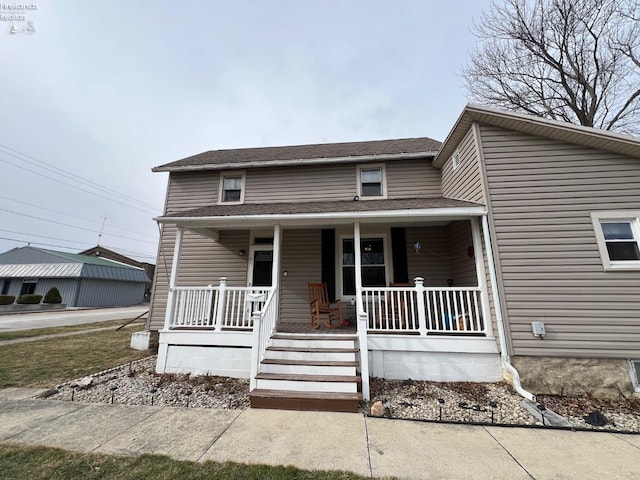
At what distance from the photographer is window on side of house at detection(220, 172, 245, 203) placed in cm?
782

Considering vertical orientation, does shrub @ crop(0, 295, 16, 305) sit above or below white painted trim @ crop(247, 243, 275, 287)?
below

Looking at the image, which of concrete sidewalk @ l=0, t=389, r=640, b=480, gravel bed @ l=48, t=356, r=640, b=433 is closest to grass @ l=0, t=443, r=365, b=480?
concrete sidewalk @ l=0, t=389, r=640, b=480

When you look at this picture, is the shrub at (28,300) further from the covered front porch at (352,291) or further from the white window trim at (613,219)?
the white window trim at (613,219)

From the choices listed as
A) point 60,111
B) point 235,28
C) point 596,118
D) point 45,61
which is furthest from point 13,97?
point 596,118

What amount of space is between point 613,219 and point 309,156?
22.4 ft

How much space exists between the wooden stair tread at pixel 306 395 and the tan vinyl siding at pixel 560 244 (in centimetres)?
297

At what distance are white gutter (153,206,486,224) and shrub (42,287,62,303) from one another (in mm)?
26051

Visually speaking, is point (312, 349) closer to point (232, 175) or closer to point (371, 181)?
point (371, 181)

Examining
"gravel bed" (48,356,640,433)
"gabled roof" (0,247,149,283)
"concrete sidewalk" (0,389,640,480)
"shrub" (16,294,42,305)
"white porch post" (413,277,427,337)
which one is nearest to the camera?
"concrete sidewalk" (0,389,640,480)

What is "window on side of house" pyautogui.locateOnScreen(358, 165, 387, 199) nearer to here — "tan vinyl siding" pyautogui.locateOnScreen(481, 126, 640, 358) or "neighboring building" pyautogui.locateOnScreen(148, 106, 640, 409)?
"neighboring building" pyautogui.locateOnScreen(148, 106, 640, 409)

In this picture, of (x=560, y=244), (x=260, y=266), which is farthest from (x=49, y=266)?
(x=560, y=244)

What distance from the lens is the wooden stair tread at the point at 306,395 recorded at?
3.62 metres

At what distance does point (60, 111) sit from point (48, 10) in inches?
542

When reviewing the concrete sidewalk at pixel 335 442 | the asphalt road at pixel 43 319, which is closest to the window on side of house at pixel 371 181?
the concrete sidewalk at pixel 335 442
